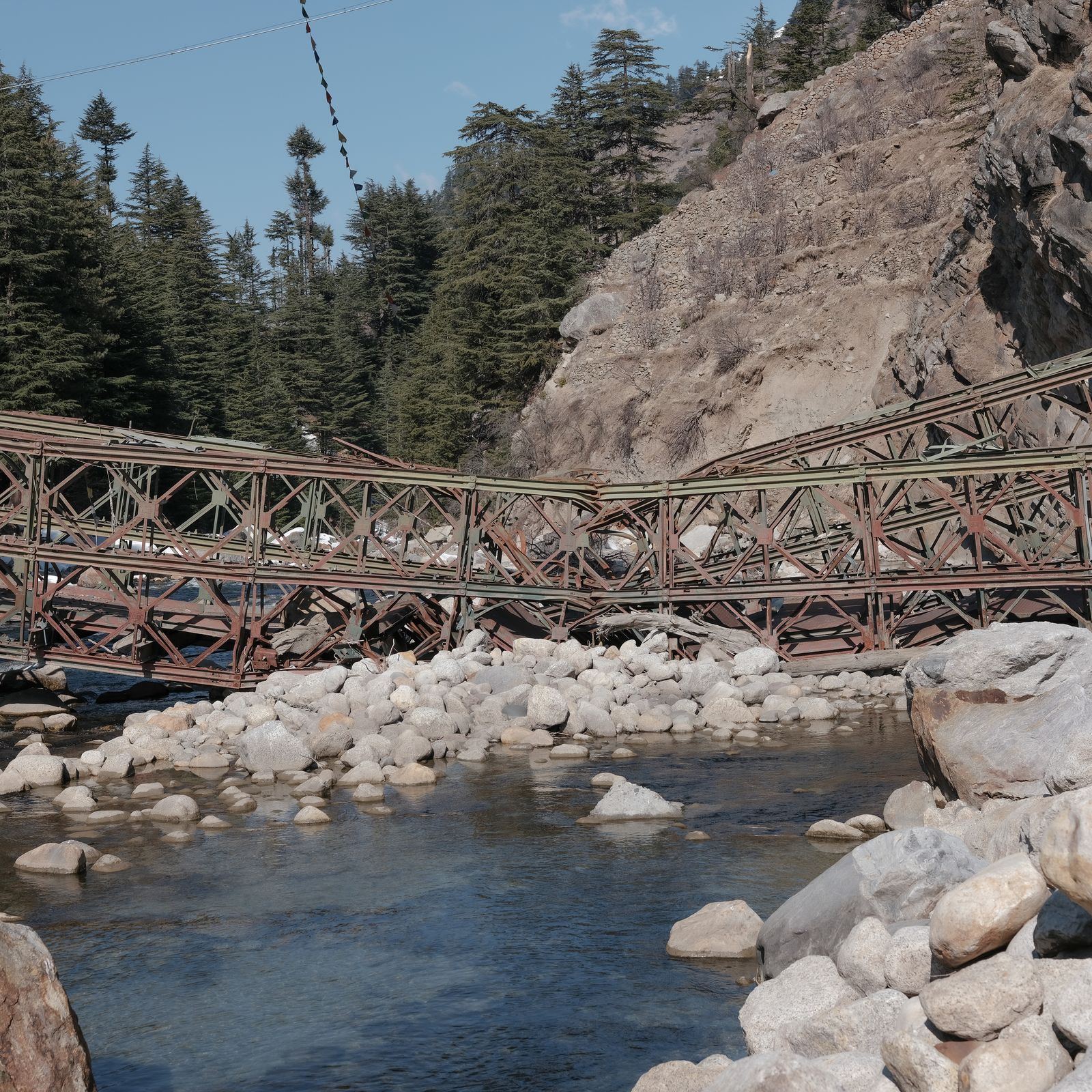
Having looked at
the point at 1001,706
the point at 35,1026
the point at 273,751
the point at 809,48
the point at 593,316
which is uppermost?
the point at 809,48

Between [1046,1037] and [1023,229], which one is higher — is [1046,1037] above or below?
below

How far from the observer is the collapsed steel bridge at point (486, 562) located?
73.2ft

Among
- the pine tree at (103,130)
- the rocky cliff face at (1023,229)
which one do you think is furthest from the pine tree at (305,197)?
the rocky cliff face at (1023,229)

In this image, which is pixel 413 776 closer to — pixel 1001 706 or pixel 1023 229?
pixel 1001 706

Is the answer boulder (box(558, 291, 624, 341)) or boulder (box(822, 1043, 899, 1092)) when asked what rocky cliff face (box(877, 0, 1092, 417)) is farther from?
boulder (box(822, 1043, 899, 1092))

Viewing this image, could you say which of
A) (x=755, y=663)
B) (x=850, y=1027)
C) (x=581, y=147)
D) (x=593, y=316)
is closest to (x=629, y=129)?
(x=581, y=147)

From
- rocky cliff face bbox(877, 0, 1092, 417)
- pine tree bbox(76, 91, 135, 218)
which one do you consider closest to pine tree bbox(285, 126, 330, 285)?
pine tree bbox(76, 91, 135, 218)

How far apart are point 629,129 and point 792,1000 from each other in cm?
6220

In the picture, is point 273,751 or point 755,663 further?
point 755,663

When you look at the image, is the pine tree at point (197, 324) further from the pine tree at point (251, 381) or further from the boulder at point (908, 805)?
the boulder at point (908, 805)

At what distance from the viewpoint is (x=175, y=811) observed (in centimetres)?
1479

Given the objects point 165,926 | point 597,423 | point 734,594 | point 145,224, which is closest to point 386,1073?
point 165,926

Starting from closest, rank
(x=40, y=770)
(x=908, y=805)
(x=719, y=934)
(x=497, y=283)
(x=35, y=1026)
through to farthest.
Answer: (x=35, y=1026) → (x=719, y=934) → (x=908, y=805) → (x=40, y=770) → (x=497, y=283)

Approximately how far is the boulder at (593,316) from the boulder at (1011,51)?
68.6 feet
